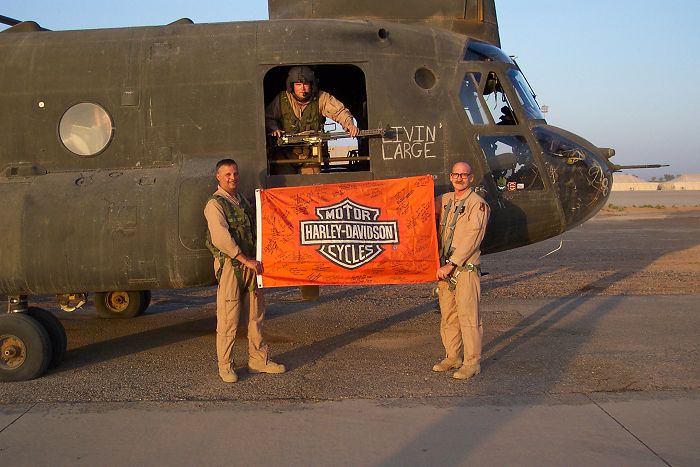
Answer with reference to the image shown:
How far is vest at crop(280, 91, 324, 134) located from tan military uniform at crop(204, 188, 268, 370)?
131 cm

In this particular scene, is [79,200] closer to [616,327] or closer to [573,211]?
[573,211]

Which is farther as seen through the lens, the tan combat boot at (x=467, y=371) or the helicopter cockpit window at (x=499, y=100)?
the helicopter cockpit window at (x=499, y=100)

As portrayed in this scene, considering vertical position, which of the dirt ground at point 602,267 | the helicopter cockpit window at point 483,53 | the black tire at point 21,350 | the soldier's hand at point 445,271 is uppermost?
the helicopter cockpit window at point 483,53

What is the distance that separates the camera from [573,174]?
7520 millimetres

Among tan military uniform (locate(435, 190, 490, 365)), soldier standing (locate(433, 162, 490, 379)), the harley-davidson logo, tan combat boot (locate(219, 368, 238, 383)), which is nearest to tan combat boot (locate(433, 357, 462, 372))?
soldier standing (locate(433, 162, 490, 379))

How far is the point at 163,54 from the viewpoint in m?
7.00

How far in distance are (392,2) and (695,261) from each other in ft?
39.7

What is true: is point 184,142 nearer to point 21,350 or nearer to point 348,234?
point 348,234

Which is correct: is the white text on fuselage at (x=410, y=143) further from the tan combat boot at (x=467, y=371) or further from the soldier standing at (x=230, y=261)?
the tan combat boot at (x=467, y=371)

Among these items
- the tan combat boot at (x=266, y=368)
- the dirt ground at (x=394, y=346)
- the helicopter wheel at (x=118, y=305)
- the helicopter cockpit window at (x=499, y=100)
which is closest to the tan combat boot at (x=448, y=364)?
the dirt ground at (x=394, y=346)

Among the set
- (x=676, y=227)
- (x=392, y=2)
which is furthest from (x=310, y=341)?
(x=676, y=227)

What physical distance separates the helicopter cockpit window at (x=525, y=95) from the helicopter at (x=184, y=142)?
0.05 meters

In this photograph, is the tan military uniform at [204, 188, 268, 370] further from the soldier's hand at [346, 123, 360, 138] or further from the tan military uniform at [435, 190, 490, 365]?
the tan military uniform at [435, 190, 490, 365]

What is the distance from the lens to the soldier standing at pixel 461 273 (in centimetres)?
619
